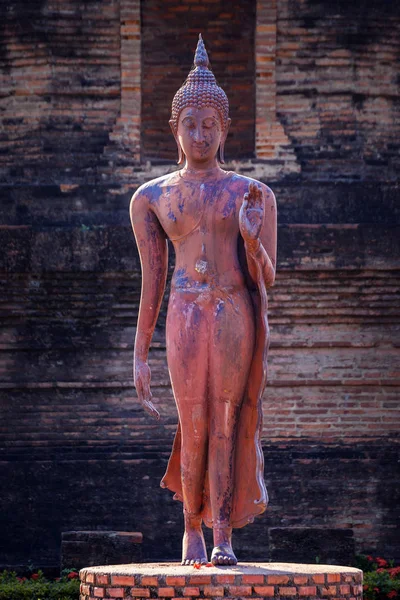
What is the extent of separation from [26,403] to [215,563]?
6.24 m

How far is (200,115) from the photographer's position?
26.1 ft

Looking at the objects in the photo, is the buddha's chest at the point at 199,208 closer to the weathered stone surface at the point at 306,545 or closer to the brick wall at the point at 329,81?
the weathered stone surface at the point at 306,545

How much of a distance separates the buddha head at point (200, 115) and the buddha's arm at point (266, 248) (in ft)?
1.39

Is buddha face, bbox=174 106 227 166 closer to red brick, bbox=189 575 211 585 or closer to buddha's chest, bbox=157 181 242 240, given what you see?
buddha's chest, bbox=157 181 242 240

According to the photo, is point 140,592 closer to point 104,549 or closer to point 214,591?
point 214,591

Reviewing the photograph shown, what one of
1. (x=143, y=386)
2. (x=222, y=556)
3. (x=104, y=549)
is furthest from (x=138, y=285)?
(x=222, y=556)

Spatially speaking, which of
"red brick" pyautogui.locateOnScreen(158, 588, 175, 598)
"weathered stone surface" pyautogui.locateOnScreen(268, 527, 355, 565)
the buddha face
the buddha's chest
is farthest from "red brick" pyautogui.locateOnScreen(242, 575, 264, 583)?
"weathered stone surface" pyautogui.locateOnScreen(268, 527, 355, 565)

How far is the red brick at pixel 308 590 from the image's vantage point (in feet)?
23.3

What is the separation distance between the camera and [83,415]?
13461 millimetres

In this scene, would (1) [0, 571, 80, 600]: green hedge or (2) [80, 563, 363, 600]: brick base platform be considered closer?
(2) [80, 563, 363, 600]: brick base platform

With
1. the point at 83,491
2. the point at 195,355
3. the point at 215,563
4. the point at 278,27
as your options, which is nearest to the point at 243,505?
the point at 215,563

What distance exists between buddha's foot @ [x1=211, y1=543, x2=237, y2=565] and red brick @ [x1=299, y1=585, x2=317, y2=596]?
56 centimetres

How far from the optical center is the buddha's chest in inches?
305

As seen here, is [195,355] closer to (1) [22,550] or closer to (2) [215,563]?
(2) [215,563]
